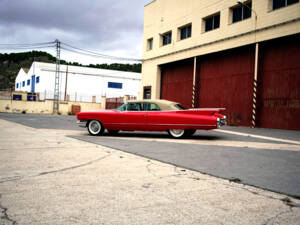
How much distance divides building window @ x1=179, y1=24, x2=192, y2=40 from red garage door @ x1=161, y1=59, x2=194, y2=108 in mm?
2043

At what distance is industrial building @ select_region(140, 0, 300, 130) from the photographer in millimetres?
14422

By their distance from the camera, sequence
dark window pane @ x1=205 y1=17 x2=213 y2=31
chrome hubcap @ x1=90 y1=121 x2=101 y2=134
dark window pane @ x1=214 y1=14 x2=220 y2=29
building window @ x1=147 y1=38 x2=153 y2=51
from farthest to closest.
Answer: building window @ x1=147 y1=38 x2=153 y2=51 → dark window pane @ x1=205 y1=17 x2=213 y2=31 → dark window pane @ x1=214 y1=14 x2=220 y2=29 → chrome hubcap @ x1=90 y1=121 x2=101 y2=134

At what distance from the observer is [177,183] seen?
3.77 m

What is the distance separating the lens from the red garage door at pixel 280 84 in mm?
14000

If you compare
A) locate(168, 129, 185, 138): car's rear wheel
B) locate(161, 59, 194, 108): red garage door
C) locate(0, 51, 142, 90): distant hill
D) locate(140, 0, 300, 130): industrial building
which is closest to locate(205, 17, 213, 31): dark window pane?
locate(140, 0, 300, 130): industrial building

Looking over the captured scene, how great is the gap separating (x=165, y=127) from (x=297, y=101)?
8.27 metres

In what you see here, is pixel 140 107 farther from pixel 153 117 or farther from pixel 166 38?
pixel 166 38

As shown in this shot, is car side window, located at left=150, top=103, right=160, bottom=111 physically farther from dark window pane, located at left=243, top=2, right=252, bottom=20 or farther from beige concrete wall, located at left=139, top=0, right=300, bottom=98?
dark window pane, located at left=243, top=2, right=252, bottom=20

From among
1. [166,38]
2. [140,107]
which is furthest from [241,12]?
[140,107]

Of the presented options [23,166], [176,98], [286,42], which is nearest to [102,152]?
[23,166]

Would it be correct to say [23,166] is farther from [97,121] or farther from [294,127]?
[294,127]

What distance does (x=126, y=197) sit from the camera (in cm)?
310

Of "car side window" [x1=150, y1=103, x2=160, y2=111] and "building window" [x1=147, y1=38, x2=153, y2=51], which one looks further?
"building window" [x1=147, y1=38, x2=153, y2=51]

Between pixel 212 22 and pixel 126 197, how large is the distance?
18.7 metres
